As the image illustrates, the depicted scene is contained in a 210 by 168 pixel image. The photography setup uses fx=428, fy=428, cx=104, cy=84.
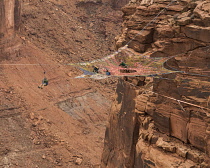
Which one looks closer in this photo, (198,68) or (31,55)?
(198,68)

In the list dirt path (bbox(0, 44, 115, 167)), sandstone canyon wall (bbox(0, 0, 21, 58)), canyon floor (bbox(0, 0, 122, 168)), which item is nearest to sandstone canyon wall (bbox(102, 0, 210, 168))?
dirt path (bbox(0, 44, 115, 167))

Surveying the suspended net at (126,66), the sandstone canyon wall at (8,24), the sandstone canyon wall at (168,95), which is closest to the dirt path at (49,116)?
the sandstone canyon wall at (8,24)

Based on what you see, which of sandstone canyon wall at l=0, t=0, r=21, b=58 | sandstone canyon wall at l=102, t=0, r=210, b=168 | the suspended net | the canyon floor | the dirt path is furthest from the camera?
sandstone canyon wall at l=0, t=0, r=21, b=58

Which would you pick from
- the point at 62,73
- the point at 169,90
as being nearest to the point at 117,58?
the point at 169,90

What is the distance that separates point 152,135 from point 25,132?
75.5 feet

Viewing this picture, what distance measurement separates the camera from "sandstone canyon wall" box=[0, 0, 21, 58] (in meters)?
47.4

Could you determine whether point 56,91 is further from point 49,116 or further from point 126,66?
point 126,66

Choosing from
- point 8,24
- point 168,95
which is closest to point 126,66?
point 168,95

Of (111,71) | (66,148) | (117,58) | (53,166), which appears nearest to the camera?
(111,71)

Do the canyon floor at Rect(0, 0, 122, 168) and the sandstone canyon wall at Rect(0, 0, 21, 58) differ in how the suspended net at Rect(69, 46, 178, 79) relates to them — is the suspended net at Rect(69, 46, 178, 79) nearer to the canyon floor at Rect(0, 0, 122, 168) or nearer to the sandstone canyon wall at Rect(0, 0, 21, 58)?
the canyon floor at Rect(0, 0, 122, 168)

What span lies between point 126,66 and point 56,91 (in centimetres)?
2877

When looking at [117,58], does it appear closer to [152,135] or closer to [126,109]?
[126,109]

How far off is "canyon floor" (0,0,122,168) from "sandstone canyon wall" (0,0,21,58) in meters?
1.20

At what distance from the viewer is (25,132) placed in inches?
1596
